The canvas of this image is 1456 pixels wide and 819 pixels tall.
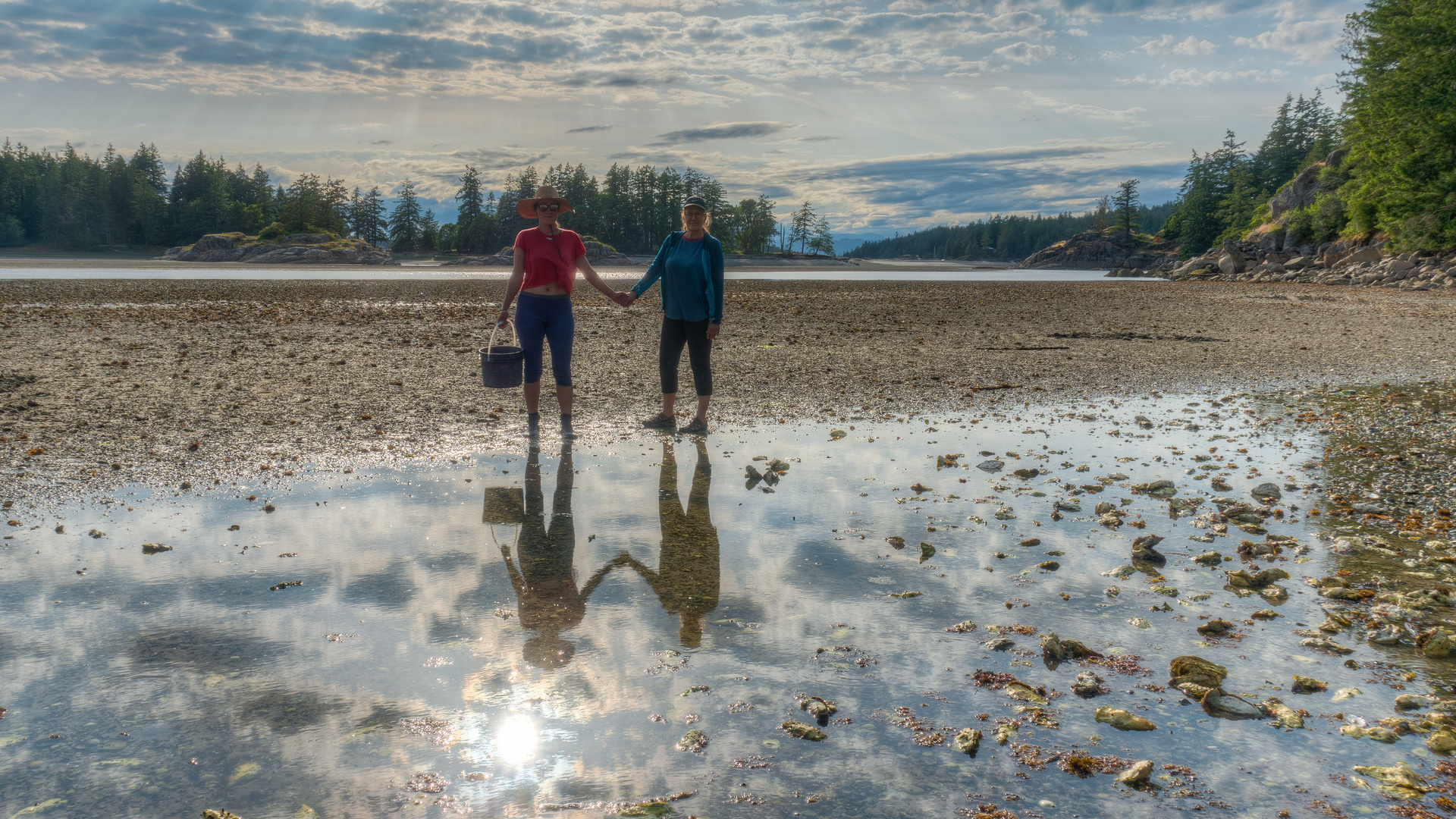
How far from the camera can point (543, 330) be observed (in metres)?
8.45

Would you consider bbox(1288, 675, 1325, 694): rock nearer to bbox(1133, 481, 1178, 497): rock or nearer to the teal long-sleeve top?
bbox(1133, 481, 1178, 497): rock

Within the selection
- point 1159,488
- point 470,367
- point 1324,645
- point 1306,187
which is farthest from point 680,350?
point 1306,187

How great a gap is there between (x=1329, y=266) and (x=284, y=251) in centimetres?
9112

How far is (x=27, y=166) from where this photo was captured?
123 metres

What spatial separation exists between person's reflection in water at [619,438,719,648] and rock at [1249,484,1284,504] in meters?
4.20

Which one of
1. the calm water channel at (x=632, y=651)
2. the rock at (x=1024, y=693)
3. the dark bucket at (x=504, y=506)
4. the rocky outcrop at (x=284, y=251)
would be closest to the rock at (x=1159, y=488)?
the calm water channel at (x=632, y=651)

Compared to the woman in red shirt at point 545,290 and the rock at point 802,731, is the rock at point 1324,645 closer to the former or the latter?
the rock at point 802,731

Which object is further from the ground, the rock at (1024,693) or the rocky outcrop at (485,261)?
the rocky outcrop at (485,261)

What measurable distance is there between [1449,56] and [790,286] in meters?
39.2

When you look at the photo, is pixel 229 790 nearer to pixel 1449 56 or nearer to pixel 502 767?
pixel 502 767

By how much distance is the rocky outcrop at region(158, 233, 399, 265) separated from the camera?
83312 mm

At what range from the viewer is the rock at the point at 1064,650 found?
366cm

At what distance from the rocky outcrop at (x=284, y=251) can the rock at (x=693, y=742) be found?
284ft

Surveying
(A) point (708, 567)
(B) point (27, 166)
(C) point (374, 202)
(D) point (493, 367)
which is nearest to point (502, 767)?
(A) point (708, 567)
